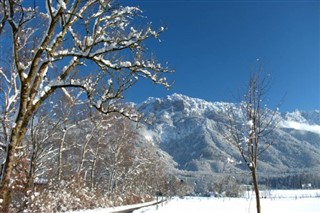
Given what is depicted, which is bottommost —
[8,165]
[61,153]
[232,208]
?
[232,208]

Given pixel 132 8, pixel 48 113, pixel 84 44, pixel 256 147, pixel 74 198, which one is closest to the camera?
pixel 84 44

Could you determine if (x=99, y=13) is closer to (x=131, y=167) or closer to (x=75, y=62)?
(x=75, y=62)

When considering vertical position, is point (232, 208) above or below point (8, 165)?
below

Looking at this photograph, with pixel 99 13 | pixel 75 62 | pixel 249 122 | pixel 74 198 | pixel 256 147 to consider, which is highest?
pixel 99 13

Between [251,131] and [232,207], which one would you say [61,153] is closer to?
[251,131]

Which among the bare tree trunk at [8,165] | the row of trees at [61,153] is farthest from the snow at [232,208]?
the bare tree trunk at [8,165]

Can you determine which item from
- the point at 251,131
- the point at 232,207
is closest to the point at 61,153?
the point at 251,131

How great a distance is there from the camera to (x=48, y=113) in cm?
2467

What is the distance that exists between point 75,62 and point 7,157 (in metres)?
3.23

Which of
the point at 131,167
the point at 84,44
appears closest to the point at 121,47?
the point at 84,44

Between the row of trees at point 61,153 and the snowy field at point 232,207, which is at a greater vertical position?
the row of trees at point 61,153

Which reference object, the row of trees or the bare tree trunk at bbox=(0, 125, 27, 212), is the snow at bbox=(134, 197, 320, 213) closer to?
the row of trees

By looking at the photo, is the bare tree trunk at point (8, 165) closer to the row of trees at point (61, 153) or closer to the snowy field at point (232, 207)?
the row of trees at point (61, 153)

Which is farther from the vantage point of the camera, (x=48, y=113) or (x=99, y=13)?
(x=48, y=113)
